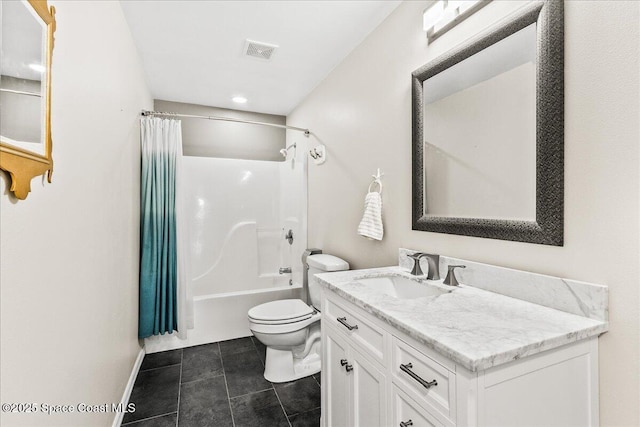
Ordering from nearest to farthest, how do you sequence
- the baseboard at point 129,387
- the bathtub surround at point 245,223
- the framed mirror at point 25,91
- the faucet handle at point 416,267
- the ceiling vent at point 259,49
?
the framed mirror at point 25,91 < the faucet handle at point 416,267 < the baseboard at point 129,387 < the ceiling vent at point 259,49 < the bathtub surround at point 245,223

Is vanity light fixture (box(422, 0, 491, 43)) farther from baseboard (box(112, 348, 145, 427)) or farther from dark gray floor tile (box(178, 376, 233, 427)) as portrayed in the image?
baseboard (box(112, 348, 145, 427))

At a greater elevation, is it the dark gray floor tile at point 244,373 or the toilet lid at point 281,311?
the toilet lid at point 281,311

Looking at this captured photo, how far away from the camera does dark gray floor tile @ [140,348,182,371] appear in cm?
236

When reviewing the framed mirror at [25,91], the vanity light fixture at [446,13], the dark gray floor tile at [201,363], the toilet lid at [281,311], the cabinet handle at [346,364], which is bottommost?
the dark gray floor tile at [201,363]

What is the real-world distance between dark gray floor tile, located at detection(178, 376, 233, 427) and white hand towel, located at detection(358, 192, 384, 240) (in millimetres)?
1343

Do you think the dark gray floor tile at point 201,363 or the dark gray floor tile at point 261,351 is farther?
the dark gray floor tile at point 261,351

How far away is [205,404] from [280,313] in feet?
2.34

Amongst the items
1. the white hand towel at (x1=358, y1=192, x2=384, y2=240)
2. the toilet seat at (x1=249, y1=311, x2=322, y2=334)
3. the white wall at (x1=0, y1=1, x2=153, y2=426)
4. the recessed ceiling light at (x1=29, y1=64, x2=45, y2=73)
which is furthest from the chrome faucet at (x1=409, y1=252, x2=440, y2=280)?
the recessed ceiling light at (x1=29, y1=64, x2=45, y2=73)

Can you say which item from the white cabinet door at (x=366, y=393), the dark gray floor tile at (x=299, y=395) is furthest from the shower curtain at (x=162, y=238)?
the white cabinet door at (x=366, y=393)

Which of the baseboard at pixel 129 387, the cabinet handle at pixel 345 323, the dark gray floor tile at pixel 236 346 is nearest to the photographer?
the cabinet handle at pixel 345 323

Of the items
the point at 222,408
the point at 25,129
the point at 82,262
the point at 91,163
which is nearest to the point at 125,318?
the point at 222,408

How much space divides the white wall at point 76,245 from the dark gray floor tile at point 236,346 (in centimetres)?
79

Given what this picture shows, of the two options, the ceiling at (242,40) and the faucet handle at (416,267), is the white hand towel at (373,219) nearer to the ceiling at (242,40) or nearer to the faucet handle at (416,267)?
the faucet handle at (416,267)

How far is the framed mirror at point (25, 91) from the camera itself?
0.64m
